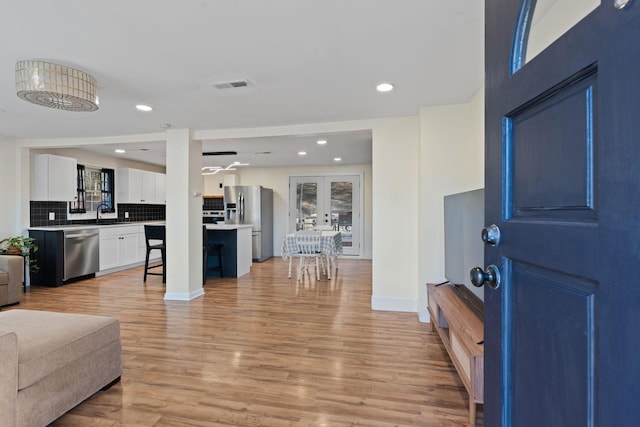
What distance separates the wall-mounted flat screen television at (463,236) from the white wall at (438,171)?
0.21 meters

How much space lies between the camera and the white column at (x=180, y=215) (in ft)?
13.8

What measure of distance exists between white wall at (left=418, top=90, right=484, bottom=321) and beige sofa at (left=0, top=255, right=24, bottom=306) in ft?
15.7

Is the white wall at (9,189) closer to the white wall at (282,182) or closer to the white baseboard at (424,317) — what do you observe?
→ the white wall at (282,182)

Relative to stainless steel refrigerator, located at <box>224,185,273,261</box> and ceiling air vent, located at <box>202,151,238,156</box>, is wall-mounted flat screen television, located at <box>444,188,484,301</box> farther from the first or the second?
stainless steel refrigerator, located at <box>224,185,273,261</box>

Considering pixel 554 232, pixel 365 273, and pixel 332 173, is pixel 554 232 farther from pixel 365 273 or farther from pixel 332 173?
pixel 332 173

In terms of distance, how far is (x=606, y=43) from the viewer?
572 millimetres

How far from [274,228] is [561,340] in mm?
7700

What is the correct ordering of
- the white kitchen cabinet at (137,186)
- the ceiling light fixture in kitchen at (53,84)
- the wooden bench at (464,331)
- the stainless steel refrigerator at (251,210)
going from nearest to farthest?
the wooden bench at (464,331) < the ceiling light fixture in kitchen at (53,84) < the white kitchen cabinet at (137,186) < the stainless steel refrigerator at (251,210)

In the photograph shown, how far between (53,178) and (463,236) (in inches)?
235

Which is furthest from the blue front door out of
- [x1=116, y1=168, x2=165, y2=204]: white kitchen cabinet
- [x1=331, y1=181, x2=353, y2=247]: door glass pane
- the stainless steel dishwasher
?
[x1=116, y1=168, x2=165, y2=204]: white kitchen cabinet

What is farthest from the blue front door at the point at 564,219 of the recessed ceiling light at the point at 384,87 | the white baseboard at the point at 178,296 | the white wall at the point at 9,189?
the white wall at the point at 9,189

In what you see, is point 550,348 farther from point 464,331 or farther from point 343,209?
point 343,209

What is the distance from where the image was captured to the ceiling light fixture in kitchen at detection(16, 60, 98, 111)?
7.07 ft

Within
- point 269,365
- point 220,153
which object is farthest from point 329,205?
point 269,365
